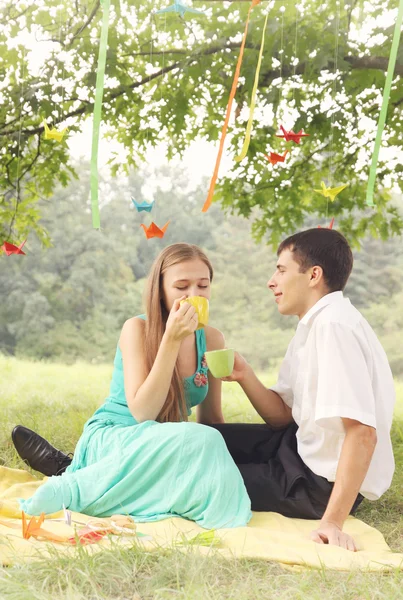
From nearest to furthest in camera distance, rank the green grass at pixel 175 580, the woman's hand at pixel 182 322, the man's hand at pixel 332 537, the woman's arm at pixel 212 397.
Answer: the green grass at pixel 175 580, the man's hand at pixel 332 537, the woman's hand at pixel 182 322, the woman's arm at pixel 212 397

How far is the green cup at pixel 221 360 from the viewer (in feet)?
8.08

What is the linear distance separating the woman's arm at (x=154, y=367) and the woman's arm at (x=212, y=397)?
383 mm

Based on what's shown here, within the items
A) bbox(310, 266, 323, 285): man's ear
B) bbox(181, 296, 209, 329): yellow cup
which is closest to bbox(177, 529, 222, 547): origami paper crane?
bbox(181, 296, 209, 329): yellow cup

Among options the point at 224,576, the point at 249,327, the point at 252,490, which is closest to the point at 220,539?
the point at 224,576

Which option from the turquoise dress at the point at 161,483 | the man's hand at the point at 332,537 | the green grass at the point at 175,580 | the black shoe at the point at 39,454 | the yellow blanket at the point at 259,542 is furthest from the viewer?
the black shoe at the point at 39,454

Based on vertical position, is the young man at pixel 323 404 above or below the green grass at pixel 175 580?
above

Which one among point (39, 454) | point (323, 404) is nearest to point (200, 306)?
point (323, 404)

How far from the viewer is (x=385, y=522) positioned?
8.87ft

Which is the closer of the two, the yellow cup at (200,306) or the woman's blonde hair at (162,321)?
the yellow cup at (200,306)

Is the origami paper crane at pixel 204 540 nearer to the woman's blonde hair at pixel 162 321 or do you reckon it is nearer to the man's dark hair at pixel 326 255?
the woman's blonde hair at pixel 162 321

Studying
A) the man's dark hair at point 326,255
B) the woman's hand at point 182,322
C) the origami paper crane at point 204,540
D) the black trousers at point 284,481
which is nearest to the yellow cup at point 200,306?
the woman's hand at point 182,322

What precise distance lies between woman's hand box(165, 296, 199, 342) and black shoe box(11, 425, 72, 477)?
1.04 meters

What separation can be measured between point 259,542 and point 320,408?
44 cm

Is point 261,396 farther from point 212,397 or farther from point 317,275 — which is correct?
point 317,275
